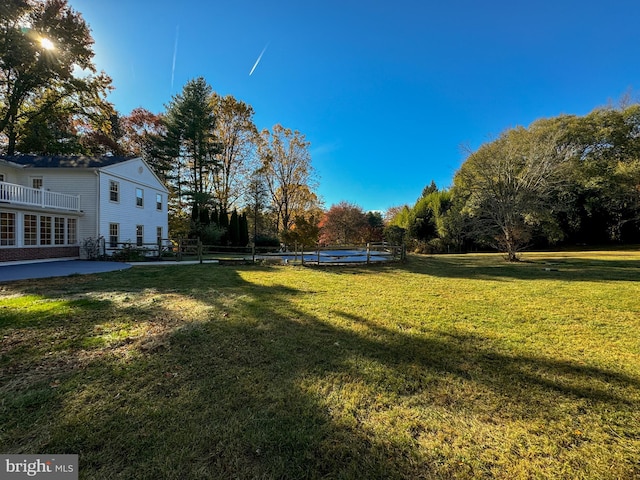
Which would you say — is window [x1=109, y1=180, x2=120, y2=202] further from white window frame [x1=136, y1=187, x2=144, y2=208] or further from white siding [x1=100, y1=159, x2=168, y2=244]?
white window frame [x1=136, y1=187, x2=144, y2=208]

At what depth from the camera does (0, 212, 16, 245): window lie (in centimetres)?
1161

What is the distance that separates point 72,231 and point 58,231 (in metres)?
0.74

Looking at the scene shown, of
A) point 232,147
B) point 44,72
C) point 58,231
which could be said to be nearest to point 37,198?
point 58,231

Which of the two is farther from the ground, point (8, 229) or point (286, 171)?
point (286, 171)

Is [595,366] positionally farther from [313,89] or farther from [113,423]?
[313,89]

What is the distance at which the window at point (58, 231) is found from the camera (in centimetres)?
1363

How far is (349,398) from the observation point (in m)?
2.48

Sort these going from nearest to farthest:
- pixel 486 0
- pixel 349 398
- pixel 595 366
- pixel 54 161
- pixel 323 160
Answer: pixel 349 398
pixel 595 366
pixel 486 0
pixel 54 161
pixel 323 160

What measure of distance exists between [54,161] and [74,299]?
A: 15.3 metres

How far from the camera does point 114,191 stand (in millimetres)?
16016

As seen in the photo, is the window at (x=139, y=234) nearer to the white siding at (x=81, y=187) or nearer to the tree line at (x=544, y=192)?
the white siding at (x=81, y=187)

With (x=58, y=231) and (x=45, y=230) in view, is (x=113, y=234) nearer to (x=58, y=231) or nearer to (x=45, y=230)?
(x=58, y=231)

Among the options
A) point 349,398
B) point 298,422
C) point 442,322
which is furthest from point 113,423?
point 442,322

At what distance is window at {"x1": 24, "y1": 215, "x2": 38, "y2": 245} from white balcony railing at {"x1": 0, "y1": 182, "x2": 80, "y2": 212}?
76cm
